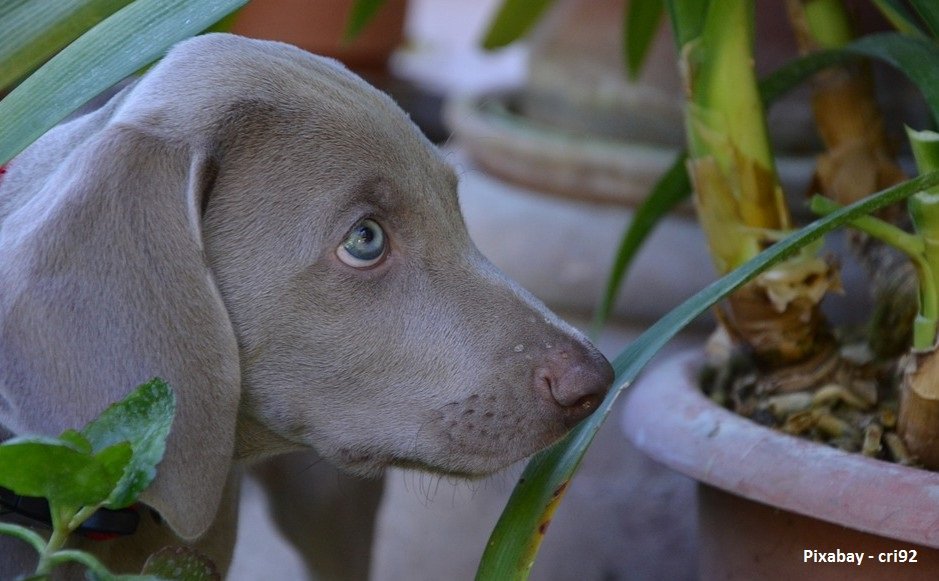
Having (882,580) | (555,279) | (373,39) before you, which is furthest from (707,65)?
(373,39)

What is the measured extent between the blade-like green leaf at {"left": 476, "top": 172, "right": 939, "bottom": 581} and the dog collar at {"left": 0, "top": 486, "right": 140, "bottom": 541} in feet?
1.23

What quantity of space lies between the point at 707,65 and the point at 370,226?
1.76 feet

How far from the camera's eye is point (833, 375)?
1.65 m

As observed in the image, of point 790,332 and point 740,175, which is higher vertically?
point 740,175

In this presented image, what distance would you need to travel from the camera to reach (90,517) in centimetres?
118

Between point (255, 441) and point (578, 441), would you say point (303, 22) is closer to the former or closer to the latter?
point (255, 441)

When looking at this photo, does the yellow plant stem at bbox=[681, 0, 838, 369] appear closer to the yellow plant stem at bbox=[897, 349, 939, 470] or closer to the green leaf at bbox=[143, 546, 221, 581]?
the yellow plant stem at bbox=[897, 349, 939, 470]

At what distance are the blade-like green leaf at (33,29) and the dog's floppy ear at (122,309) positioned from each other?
0.31 feet

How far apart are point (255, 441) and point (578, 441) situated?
0.37m

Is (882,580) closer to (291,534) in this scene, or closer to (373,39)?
(291,534)

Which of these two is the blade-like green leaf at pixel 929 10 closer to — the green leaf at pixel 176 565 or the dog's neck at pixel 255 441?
the dog's neck at pixel 255 441

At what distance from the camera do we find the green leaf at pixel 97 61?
3.61ft

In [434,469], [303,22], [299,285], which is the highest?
[299,285]

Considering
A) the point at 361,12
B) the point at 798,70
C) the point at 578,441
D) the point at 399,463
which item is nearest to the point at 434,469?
the point at 399,463
